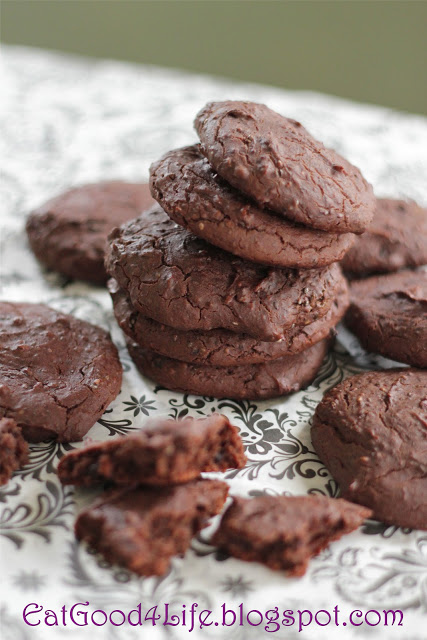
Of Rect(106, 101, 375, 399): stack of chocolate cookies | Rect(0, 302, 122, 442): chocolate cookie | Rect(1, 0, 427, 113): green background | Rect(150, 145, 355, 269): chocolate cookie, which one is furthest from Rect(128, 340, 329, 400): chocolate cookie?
Rect(1, 0, 427, 113): green background

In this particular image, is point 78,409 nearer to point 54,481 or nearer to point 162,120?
point 54,481

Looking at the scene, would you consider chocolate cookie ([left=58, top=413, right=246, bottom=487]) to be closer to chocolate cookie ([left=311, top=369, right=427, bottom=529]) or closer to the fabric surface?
the fabric surface

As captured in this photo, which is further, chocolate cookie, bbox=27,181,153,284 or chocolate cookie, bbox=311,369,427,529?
chocolate cookie, bbox=27,181,153,284

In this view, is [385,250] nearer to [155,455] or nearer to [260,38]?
[155,455]

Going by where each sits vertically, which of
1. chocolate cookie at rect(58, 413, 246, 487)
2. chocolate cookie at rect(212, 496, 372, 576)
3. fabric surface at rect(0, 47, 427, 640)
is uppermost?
chocolate cookie at rect(58, 413, 246, 487)

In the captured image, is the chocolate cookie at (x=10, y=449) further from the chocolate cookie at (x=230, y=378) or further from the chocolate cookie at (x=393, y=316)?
the chocolate cookie at (x=393, y=316)

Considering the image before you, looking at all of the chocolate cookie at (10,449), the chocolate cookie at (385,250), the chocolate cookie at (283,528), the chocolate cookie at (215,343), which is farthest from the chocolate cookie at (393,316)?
the chocolate cookie at (10,449)
